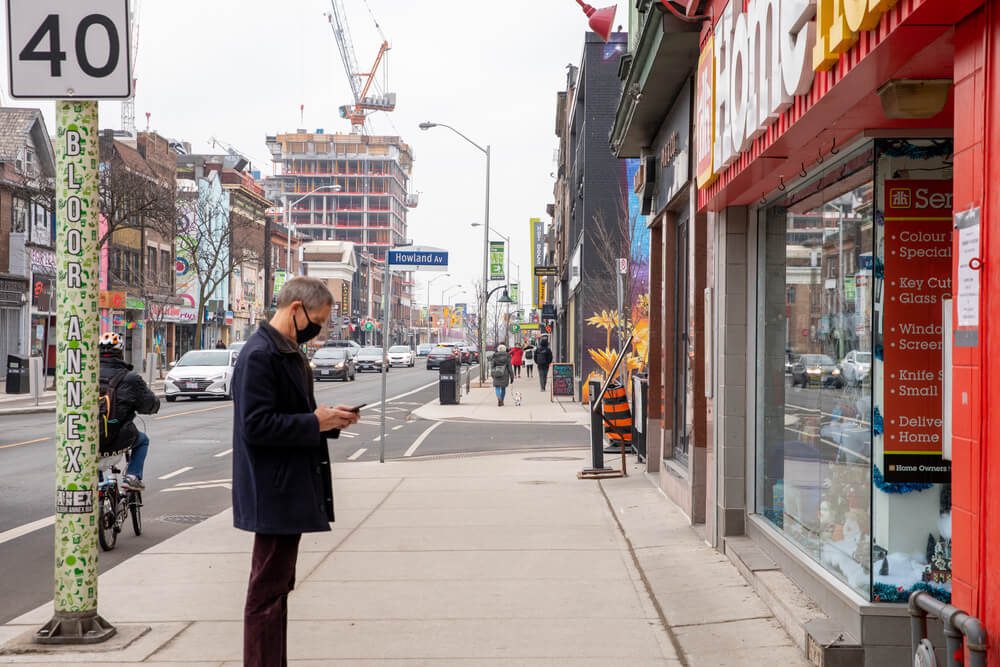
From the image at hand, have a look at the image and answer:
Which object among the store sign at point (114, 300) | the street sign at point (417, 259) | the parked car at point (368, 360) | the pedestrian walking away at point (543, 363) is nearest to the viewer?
the street sign at point (417, 259)

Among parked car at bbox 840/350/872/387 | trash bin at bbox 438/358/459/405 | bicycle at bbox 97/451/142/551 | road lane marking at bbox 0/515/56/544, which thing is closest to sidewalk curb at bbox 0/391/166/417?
trash bin at bbox 438/358/459/405

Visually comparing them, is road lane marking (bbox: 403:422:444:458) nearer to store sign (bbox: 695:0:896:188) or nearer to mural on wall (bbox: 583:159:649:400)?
mural on wall (bbox: 583:159:649:400)

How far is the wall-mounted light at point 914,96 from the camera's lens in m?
4.74

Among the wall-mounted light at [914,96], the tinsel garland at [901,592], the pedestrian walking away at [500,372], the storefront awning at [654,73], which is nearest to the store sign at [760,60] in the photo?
the wall-mounted light at [914,96]

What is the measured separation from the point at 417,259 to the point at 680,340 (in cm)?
494

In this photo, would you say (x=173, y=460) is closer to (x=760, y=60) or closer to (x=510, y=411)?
(x=510, y=411)

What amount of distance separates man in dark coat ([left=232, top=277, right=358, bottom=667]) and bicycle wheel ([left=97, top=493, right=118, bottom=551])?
16.7 ft

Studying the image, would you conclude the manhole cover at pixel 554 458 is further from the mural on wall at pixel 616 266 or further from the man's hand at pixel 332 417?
the man's hand at pixel 332 417

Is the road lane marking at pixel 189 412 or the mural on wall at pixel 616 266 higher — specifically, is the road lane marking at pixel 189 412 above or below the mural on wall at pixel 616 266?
below

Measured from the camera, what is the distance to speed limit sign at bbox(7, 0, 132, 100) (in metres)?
5.95

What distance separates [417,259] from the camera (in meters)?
15.8

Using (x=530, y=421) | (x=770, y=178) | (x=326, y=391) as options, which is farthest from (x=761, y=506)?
(x=326, y=391)

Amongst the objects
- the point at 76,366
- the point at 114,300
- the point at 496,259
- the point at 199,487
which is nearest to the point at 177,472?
the point at 199,487

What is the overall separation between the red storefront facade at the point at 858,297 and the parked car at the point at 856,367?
16mm
